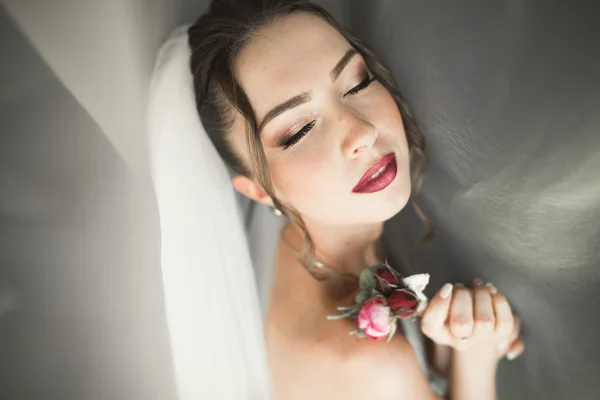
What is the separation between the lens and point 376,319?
649 millimetres

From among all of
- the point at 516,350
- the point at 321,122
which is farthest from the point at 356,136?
the point at 516,350

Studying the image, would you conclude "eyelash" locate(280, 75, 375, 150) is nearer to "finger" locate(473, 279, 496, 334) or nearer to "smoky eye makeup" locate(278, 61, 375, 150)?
"smoky eye makeup" locate(278, 61, 375, 150)

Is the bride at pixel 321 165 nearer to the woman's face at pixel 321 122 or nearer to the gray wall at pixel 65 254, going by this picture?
the woman's face at pixel 321 122

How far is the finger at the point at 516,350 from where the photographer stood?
0.71 metres

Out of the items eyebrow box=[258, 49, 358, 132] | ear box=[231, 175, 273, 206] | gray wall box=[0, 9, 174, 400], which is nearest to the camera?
gray wall box=[0, 9, 174, 400]

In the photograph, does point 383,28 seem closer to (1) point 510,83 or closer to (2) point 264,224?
(1) point 510,83

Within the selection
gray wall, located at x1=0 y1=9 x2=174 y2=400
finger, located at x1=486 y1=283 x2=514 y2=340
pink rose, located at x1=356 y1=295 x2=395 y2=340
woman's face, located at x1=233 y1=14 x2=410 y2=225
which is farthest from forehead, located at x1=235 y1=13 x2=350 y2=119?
finger, located at x1=486 y1=283 x2=514 y2=340

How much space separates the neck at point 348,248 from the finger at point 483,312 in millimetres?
203

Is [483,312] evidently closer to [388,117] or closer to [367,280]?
[367,280]

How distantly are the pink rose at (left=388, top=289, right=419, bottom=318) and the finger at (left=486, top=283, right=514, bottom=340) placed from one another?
13cm

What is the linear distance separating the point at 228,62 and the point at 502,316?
1.91ft

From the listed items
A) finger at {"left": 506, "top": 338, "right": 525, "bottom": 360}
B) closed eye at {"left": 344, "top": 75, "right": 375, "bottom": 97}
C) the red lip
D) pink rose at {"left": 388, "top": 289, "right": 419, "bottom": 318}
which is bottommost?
finger at {"left": 506, "top": 338, "right": 525, "bottom": 360}

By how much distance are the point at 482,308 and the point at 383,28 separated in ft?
1.66

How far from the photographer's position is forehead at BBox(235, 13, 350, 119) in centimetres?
62
